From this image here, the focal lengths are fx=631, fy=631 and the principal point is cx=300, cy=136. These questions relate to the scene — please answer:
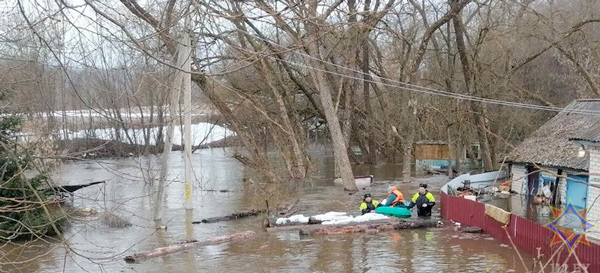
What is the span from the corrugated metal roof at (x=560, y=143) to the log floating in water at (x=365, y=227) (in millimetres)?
6032

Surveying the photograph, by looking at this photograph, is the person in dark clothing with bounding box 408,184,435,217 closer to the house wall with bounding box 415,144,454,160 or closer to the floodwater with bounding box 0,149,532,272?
the floodwater with bounding box 0,149,532,272

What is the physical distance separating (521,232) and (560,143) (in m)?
11.4

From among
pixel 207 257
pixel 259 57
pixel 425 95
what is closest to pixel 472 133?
pixel 425 95

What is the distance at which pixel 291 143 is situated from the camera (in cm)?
3869

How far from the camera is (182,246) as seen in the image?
66.2 feet

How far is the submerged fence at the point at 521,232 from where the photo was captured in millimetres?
14766

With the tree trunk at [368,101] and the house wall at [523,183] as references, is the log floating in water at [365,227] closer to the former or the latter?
the house wall at [523,183]

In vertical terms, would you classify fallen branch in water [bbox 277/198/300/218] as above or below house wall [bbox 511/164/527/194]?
below

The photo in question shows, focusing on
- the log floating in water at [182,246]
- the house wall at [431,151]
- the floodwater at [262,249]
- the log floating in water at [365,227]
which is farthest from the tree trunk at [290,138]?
the log floating in water at [182,246]

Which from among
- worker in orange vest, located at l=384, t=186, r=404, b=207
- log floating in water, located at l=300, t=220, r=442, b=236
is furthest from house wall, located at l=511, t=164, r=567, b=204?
log floating in water, located at l=300, t=220, r=442, b=236

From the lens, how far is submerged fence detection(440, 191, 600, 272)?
581 inches

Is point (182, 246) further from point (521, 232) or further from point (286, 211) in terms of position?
point (521, 232)

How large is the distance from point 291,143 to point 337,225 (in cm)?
1627

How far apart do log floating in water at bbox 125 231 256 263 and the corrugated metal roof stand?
477 inches
